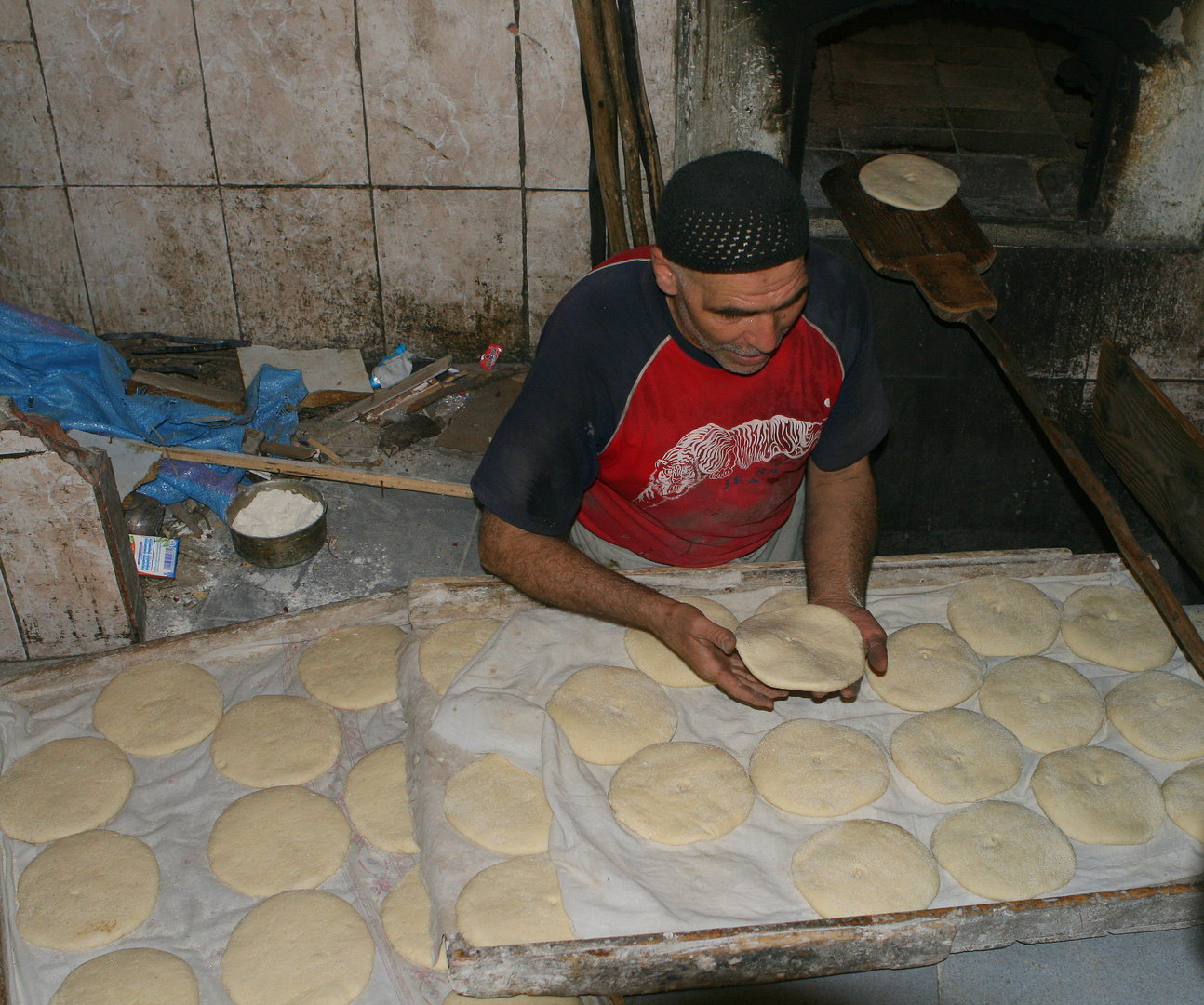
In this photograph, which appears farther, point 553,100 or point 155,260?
point 155,260

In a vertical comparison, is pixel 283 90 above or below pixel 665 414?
above

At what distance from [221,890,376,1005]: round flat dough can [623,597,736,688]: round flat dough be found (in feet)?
2.78

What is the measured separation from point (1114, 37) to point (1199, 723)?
2910 mm

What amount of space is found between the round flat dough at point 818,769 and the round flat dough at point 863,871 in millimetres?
59

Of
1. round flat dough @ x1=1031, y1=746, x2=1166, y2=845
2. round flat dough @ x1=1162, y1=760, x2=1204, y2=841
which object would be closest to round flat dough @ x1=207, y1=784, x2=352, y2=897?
round flat dough @ x1=1031, y1=746, x2=1166, y2=845

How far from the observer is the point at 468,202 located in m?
4.70

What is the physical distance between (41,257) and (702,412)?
429cm

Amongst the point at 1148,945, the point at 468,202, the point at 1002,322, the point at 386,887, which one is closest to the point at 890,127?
the point at 1002,322

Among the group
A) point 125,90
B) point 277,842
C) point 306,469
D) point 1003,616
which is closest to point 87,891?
point 277,842

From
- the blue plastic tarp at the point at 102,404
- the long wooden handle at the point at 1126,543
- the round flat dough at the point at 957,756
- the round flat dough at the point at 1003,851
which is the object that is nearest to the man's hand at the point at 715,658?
the round flat dough at the point at 957,756

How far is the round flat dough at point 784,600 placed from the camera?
2365 millimetres

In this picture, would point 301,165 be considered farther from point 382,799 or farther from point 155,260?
point 382,799

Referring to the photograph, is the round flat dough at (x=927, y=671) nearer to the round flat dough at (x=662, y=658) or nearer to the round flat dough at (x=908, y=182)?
the round flat dough at (x=662, y=658)

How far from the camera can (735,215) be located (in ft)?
5.69
